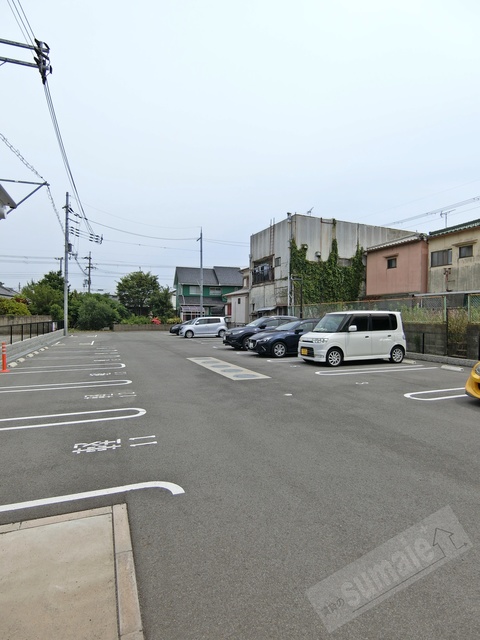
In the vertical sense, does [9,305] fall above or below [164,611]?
above

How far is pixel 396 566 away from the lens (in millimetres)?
2518

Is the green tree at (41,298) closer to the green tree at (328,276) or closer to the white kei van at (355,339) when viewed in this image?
the green tree at (328,276)

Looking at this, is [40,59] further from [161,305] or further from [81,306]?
[161,305]

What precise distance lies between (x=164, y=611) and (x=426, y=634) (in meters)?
1.37

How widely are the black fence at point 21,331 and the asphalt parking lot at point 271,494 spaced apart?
9.90m

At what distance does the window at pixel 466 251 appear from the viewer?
2186cm

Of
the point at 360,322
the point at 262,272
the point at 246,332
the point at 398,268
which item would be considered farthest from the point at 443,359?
the point at 262,272

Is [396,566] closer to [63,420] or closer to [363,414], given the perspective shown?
[363,414]

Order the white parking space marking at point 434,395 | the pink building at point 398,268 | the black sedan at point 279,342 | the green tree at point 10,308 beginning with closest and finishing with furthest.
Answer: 1. the white parking space marking at point 434,395
2. the black sedan at point 279,342
3. the pink building at point 398,268
4. the green tree at point 10,308

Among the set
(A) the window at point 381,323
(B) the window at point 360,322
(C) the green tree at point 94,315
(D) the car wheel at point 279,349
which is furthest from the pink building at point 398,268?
(C) the green tree at point 94,315

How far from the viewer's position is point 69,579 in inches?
93.4

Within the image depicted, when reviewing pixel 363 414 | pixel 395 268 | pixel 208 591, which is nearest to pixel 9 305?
pixel 395 268

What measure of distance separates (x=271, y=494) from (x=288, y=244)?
28.9m

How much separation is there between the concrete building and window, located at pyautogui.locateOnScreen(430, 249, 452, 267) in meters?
8.57
